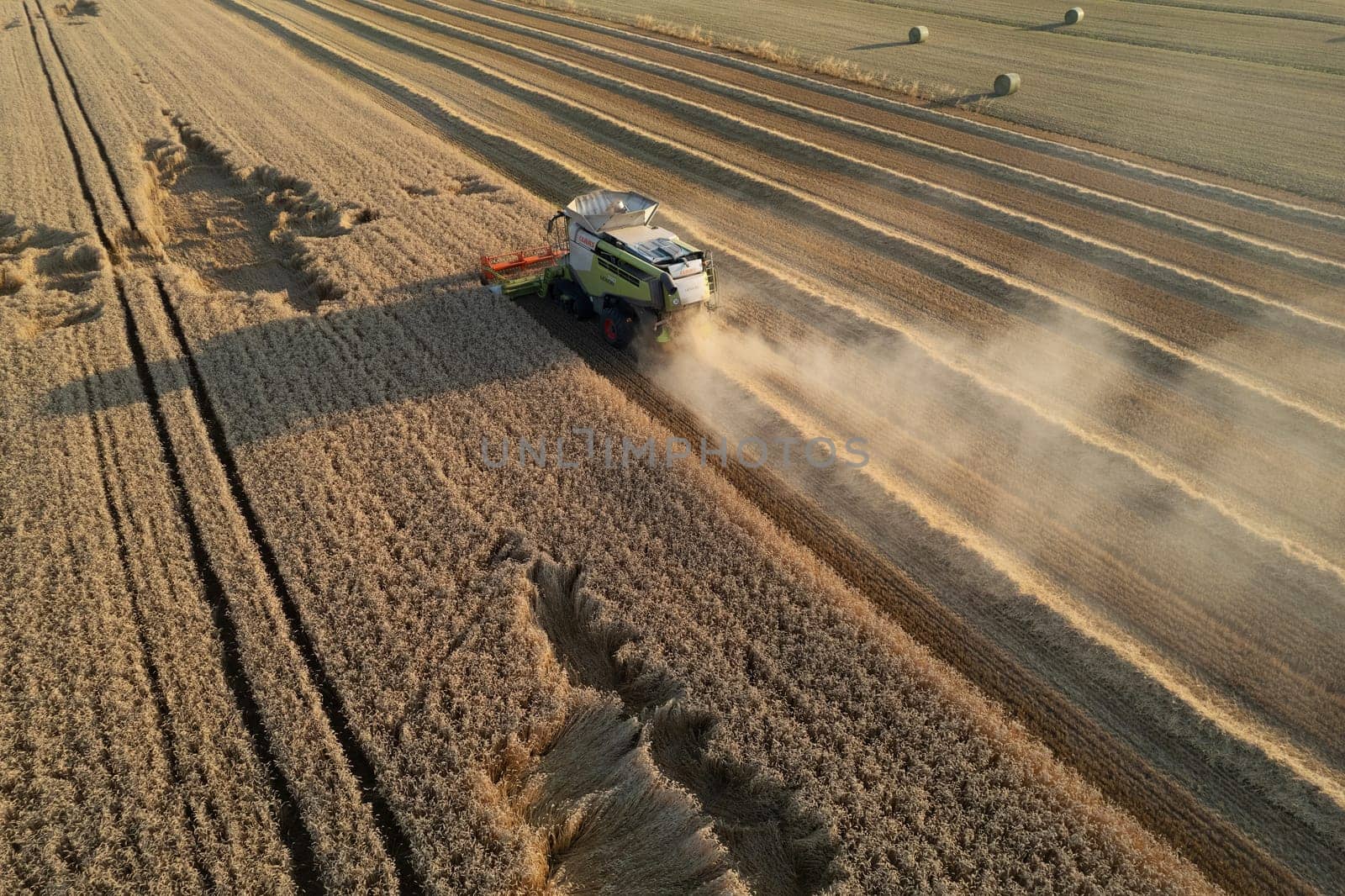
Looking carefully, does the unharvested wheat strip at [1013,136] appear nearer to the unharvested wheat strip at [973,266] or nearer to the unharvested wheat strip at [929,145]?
the unharvested wheat strip at [929,145]

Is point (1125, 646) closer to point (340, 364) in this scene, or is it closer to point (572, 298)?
point (572, 298)

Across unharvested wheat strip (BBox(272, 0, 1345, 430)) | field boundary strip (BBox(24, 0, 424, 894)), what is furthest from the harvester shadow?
unharvested wheat strip (BBox(272, 0, 1345, 430))

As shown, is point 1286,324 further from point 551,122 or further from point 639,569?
point 551,122

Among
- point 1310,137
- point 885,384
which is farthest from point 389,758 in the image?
point 1310,137

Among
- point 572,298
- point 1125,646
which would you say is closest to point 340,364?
point 572,298

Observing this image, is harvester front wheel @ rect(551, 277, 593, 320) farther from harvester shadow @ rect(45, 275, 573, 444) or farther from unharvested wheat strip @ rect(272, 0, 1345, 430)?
unharvested wheat strip @ rect(272, 0, 1345, 430)

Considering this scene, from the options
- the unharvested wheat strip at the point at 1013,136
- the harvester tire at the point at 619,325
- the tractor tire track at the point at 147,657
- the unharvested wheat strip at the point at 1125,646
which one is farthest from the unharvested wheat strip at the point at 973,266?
the tractor tire track at the point at 147,657
